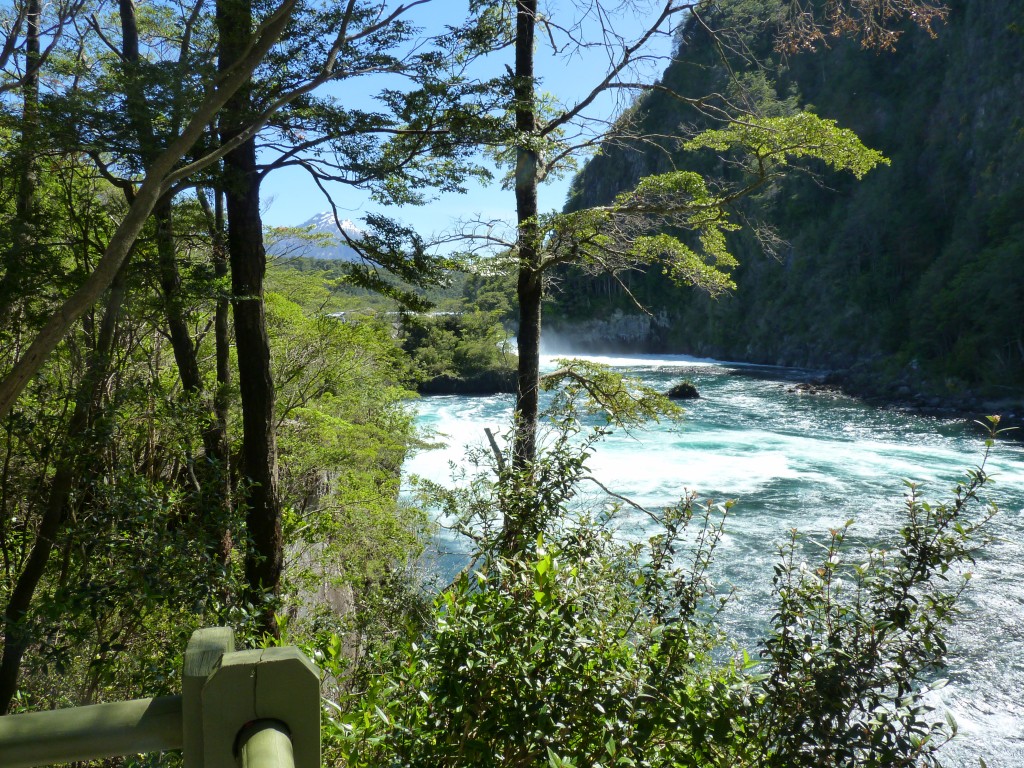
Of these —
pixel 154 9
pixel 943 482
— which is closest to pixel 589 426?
pixel 943 482

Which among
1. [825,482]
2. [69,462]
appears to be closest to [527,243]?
[69,462]

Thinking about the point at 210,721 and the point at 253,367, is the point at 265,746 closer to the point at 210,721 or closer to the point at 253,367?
the point at 210,721

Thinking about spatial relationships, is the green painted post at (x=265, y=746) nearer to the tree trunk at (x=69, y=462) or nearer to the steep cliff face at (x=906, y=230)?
the tree trunk at (x=69, y=462)

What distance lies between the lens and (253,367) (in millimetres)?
4707

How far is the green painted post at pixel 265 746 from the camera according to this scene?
76cm

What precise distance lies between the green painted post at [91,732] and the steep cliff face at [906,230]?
2415cm

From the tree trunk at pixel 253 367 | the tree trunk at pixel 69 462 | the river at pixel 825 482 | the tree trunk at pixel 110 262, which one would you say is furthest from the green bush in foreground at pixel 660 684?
the tree trunk at pixel 253 367

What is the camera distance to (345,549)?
8094 mm

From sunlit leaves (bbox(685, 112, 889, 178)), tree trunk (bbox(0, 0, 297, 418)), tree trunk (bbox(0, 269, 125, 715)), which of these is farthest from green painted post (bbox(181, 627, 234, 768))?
sunlit leaves (bbox(685, 112, 889, 178))

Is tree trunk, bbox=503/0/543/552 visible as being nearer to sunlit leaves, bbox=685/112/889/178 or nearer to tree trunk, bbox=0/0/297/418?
sunlit leaves, bbox=685/112/889/178

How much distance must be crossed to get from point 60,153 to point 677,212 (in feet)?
15.2

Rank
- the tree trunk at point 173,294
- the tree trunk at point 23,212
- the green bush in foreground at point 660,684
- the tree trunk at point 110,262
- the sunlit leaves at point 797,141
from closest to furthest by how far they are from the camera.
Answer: the green bush in foreground at point 660,684 < the tree trunk at point 110,262 < the tree trunk at point 23,212 < the tree trunk at point 173,294 < the sunlit leaves at point 797,141

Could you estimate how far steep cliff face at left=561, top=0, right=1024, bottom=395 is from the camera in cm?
2806

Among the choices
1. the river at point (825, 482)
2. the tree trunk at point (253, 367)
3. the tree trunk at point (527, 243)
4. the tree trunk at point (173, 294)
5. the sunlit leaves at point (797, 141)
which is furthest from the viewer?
the river at point (825, 482)
